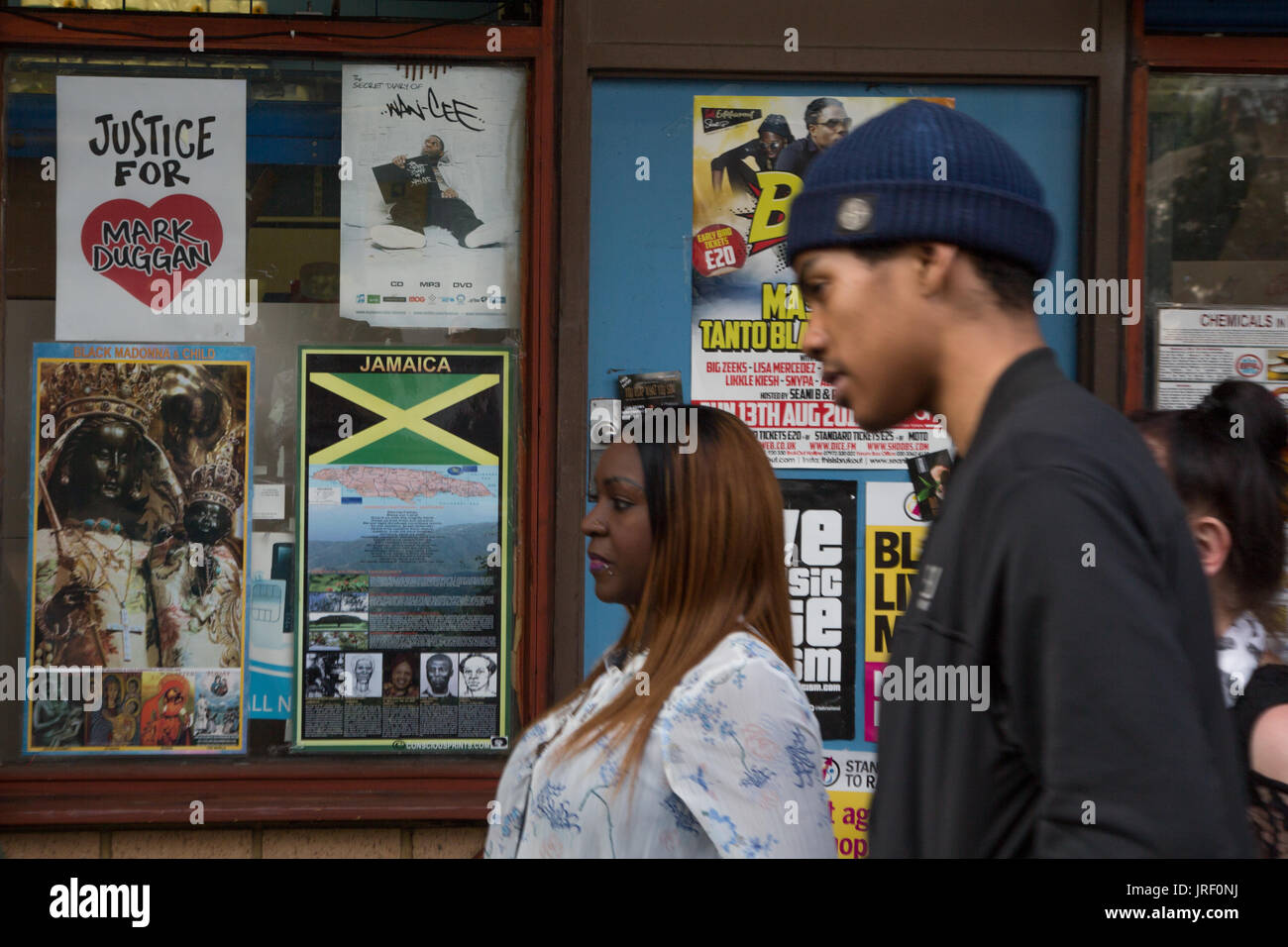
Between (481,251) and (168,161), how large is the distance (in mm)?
1248

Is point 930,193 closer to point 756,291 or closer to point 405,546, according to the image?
point 756,291

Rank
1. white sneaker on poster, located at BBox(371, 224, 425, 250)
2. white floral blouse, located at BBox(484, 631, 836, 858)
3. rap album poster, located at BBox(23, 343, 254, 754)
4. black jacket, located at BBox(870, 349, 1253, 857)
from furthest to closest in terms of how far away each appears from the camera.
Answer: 1. white sneaker on poster, located at BBox(371, 224, 425, 250)
2. rap album poster, located at BBox(23, 343, 254, 754)
3. white floral blouse, located at BBox(484, 631, 836, 858)
4. black jacket, located at BBox(870, 349, 1253, 857)

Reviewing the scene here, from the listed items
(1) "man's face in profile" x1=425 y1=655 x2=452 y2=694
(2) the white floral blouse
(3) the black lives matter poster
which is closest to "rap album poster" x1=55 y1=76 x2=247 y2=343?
(1) "man's face in profile" x1=425 y1=655 x2=452 y2=694

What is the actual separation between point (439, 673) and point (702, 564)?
2.33 m

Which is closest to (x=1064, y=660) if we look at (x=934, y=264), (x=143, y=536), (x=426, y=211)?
(x=934, y=264)

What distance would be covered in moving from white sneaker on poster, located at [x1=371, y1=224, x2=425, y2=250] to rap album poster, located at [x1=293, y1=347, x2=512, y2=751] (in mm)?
409

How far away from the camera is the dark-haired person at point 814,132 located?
4461 millimetres

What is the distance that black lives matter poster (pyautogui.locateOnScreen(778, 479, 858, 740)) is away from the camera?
14.6 feet

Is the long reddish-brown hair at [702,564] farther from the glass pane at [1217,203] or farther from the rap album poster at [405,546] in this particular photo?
the glass pane at [1217,203]

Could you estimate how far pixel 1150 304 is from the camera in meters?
4.50

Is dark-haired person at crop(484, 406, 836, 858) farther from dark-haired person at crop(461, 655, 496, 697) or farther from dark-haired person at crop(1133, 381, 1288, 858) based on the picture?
dark-haired person at crop(461, 655, 496, 697)

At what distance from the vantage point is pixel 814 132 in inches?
176
